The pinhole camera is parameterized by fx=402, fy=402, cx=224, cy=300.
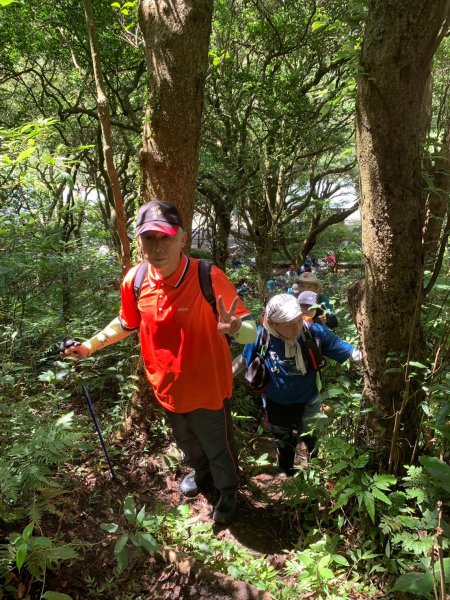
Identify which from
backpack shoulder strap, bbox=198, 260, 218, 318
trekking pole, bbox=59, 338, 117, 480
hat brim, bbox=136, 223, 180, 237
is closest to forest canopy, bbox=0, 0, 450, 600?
trekking pole, bbox=59, 338, 117, 480

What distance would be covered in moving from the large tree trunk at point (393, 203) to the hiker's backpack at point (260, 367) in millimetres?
842

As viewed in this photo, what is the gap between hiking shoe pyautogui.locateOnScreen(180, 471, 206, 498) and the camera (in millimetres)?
3402

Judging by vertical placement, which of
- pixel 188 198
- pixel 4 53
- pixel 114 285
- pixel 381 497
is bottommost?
pixel 381 497

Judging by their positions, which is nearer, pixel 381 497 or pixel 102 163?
pixel 381 497

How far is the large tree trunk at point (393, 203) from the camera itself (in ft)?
7.63

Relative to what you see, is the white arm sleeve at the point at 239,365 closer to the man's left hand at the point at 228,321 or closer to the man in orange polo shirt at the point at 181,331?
the man in orange polo shirt at the point at 181,331

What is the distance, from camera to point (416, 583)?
1786 millimetres

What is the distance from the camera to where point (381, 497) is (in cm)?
248

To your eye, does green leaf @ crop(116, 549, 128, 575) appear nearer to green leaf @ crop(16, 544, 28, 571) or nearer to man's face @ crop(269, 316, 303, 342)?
green leaf @ crop(16, 544, 28, 571)

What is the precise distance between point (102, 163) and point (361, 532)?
30.2ft

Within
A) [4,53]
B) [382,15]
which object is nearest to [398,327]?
[382,15]

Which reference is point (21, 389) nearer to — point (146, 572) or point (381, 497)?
point (146, 572)

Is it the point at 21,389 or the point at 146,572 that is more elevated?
the point at 21,389

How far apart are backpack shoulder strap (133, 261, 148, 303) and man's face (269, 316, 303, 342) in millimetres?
1099
